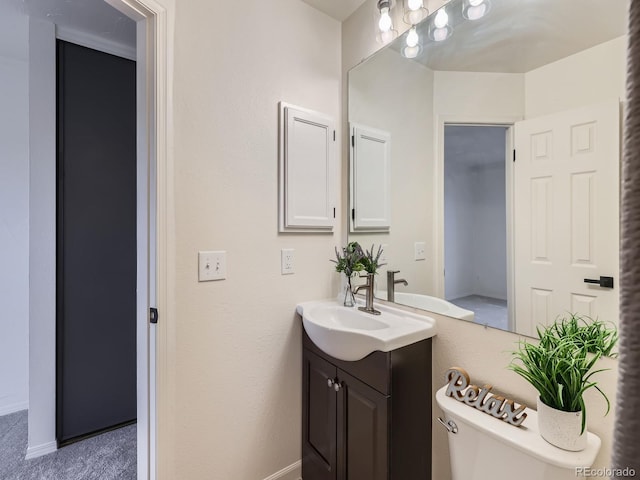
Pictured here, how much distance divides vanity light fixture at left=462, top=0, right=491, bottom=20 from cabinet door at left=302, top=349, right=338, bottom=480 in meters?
1.59

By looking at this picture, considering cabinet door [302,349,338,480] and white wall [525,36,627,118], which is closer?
white wall [525,36,627,118]

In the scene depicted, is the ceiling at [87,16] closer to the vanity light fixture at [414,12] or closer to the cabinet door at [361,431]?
the vanity light fixture at [414,12]

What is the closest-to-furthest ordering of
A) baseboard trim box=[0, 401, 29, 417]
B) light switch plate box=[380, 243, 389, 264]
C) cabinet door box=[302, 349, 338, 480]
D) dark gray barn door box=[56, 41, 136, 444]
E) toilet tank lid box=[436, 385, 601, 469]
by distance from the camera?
toilet tank lid box=[436, 385, 601, 469]
cabinet door box=[302, 349, 338, 480]
light switch plate box=[380, 243, 389, 264]
dark gray barn door box=[56, 41, 136, 444]
baseboard trim box=[0, 401, 29, 417]

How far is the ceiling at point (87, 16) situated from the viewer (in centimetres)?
161

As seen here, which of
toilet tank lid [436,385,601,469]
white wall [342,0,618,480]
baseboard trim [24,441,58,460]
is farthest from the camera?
baseboard trim [24,441,58,460]

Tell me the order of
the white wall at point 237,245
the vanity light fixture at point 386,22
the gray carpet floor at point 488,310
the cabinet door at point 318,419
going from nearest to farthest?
the gray carpet floor at point 488,310, the white wall at point 237,245, the cabinet door at point 318,419, the vanity light fixture at point 386,22

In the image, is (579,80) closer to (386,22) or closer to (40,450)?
(386,22)

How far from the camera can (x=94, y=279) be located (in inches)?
75.4

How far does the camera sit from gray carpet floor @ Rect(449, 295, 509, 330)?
1.09m

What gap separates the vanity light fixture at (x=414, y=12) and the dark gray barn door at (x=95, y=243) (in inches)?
70.1

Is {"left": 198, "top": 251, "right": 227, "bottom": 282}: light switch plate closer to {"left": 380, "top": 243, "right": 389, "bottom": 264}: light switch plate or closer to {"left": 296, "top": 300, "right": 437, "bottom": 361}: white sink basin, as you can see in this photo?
{"left": 296, "top": 300, "right": 437, "bottom": 361}: white sink basin

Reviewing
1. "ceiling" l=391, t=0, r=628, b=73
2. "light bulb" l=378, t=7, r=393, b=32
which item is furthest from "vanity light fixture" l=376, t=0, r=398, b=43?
"ceiling" l=391, t=0, r=628, b=73

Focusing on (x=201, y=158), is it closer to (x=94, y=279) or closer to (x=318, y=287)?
(x=318, y=287)

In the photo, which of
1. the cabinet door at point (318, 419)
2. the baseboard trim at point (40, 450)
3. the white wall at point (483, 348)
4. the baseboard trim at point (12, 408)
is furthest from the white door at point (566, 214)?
the baseboard trim at point (12, 408)
